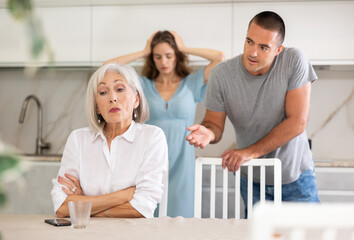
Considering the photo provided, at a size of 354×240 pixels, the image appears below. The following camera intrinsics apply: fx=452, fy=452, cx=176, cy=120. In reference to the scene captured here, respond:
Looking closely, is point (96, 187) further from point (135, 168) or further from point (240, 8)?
point (240, 8)

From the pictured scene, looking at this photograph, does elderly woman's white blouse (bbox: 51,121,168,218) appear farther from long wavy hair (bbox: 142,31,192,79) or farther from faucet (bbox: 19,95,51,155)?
faucet (bbox: 19,95,51,155)

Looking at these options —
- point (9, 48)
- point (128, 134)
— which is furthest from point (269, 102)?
point (9, 48)

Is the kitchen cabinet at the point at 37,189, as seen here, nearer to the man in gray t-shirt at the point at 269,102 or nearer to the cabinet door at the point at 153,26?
the cabinet door at the point at 153,26

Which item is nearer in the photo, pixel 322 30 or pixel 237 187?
pixel 237 187

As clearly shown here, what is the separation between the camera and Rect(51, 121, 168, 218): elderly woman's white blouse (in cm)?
157

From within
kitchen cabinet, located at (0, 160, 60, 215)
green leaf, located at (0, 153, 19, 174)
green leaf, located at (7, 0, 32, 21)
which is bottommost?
kitchen cabinet, located at (0, 160, 60, 215)

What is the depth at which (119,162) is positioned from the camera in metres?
1.64

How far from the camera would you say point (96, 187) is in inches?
63.0

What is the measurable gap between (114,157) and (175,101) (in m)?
0.86

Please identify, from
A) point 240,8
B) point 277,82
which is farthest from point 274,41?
point 240,8

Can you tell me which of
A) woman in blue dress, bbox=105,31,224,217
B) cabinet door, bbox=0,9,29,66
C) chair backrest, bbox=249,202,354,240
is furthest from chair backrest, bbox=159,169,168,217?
cabinet door, bbox=0,9,29,66

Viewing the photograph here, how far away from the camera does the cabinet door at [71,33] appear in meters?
3.04

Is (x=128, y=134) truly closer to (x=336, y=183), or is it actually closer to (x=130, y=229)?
(x=130, y=229)

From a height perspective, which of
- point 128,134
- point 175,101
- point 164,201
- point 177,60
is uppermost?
point 177,60
